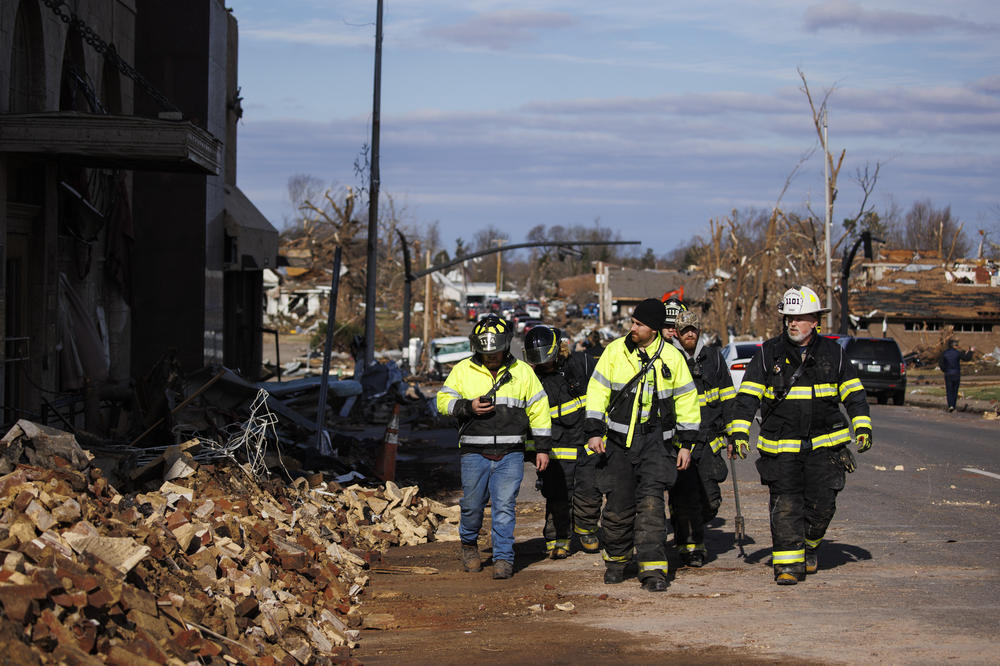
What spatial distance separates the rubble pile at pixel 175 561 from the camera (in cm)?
494

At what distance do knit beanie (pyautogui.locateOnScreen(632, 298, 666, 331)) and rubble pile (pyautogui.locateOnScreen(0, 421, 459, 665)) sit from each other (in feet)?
9.14

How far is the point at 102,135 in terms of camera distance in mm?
10688

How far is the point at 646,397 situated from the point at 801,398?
1.09m

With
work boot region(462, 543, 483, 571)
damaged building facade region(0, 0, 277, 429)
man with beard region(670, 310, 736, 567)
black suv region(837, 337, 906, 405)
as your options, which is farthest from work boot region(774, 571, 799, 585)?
black suv region(837, 337, 906, 405)

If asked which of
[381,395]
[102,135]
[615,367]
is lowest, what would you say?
[381,395]

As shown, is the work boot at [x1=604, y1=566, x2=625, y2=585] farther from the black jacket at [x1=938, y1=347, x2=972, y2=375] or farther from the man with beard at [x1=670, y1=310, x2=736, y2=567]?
the black jacket at [x1=938, y1=347, x2=972, y2=375]

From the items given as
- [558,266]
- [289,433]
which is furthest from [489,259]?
[289,433]

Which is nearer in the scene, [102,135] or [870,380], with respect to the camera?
[102,135]

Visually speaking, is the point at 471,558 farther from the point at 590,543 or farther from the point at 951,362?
the point at 951,362

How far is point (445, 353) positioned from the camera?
3944 centimetres

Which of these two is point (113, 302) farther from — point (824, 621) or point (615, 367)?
point (824, 621)

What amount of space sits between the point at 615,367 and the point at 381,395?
623 inches

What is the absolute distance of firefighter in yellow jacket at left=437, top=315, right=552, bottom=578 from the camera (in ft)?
26.8

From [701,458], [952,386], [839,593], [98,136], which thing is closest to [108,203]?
[98,136]
